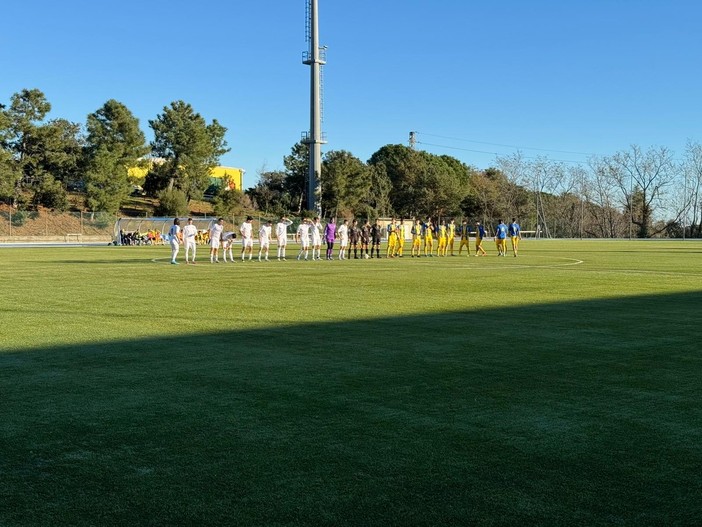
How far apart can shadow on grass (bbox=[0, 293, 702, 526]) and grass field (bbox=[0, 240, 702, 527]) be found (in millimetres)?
20

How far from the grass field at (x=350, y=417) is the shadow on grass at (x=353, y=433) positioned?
0.02 m

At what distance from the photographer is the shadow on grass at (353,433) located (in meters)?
4.04

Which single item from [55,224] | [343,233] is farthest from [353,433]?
[55,224]

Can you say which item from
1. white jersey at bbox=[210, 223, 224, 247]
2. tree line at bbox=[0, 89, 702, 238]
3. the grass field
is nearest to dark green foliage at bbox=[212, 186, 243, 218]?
tree line at bbox=[0, 89, 702, 238]

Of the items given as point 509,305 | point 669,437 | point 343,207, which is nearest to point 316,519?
point 669,437

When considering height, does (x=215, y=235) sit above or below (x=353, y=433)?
above

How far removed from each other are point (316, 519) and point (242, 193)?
79889 millimetres

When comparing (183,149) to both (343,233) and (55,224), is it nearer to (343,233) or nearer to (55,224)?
(55,224)

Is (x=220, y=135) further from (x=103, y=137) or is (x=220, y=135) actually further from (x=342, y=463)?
(x=342, y=463)

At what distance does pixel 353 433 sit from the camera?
5.37 metres

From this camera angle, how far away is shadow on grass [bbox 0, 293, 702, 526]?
404cm

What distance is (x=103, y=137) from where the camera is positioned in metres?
70.9

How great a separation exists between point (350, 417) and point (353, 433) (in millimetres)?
450

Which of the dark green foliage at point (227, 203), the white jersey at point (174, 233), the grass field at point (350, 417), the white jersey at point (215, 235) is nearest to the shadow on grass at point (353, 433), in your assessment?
the grass field at point (350, 417)
